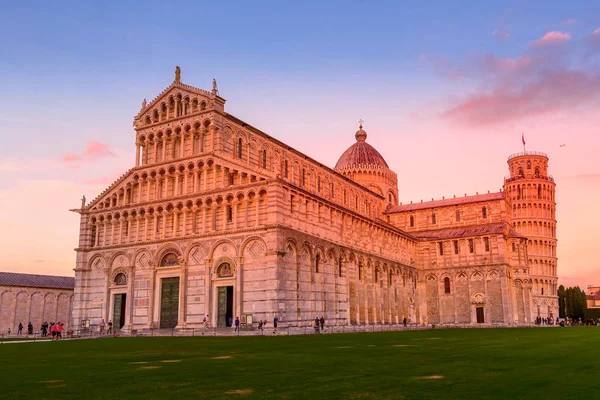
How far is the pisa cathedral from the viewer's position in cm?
4438

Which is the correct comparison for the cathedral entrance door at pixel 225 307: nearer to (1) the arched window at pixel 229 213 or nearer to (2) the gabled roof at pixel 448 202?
(1) the arched window at pixel 229 213

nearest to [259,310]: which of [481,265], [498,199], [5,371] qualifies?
[5,371]

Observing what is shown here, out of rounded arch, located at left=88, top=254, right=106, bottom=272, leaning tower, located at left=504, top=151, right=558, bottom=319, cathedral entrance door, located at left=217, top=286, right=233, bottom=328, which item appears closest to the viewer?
cathedral entrance door, located at left=217, top=286, right=233, bottom=328

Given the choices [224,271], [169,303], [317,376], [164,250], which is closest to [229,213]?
[224,271]

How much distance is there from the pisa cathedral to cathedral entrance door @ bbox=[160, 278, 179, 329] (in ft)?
0.29

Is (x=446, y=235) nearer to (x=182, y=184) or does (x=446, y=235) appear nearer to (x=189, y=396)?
(x=182, y=184)

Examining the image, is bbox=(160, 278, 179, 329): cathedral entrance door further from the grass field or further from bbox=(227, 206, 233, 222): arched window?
the grass field

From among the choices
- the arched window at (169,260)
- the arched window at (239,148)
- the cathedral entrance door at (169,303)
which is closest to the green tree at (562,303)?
the arched window at (239,148)

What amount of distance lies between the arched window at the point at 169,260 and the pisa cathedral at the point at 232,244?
4.0 inches

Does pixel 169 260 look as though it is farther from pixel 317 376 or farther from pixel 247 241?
pixel 317 376

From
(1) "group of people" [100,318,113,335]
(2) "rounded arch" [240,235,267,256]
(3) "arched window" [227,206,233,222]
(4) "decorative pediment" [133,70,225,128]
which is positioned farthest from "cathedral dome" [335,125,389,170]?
(1) "group of people" [100,318,113,335]

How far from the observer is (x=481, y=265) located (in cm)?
7031

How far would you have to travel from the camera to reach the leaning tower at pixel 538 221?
9688 centimetres

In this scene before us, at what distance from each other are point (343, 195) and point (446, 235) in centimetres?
1598
